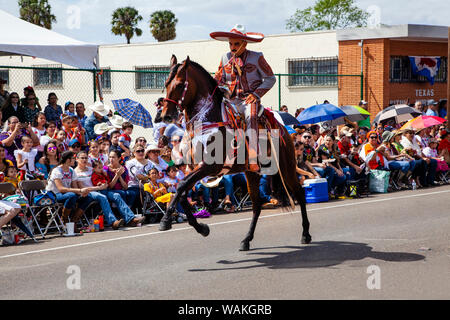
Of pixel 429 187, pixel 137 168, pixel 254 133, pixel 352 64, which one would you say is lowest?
pixel 429 187

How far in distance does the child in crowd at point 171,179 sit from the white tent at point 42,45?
3168mm

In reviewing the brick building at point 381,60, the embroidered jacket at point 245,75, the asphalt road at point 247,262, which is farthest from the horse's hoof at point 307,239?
the brick building at point 381,60

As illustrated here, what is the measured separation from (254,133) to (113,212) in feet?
14.0

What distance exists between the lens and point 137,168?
11.9 meters

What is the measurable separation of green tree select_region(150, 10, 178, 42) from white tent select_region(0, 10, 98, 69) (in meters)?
45.8

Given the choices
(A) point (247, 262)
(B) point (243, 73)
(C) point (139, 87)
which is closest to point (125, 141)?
(B) point (243, 73)

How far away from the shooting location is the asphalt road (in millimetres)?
6176

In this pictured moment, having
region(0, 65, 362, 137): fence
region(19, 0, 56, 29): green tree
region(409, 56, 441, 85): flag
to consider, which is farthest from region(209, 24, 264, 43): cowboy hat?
region(19, 0, 56, 29): green tree

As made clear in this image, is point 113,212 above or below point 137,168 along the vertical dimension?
below

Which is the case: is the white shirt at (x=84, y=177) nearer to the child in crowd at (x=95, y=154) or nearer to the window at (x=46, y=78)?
the child in crowd at (x=95, y=154)

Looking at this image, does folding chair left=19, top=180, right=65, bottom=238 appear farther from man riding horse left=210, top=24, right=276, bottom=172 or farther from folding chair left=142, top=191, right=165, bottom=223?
man riding horse left=210, top=24, right=276, bottom=172

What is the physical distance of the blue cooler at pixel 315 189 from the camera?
13.8 metres
